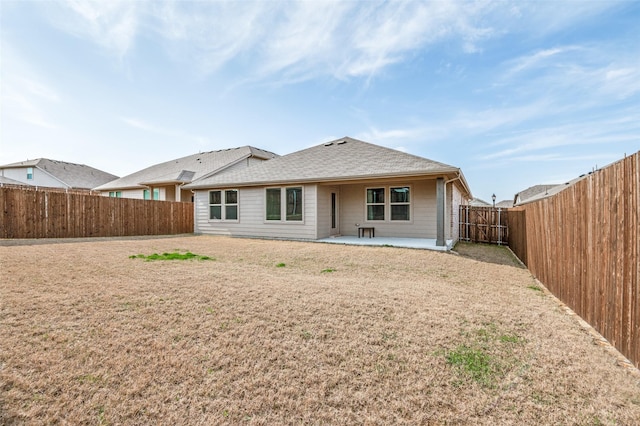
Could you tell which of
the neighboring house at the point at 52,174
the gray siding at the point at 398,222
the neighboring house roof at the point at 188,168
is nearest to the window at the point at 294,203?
the gray siding at the point at 398,222

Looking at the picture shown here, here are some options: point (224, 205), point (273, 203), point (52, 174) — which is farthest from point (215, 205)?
point (52, 174)

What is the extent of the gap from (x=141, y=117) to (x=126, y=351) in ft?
45.6

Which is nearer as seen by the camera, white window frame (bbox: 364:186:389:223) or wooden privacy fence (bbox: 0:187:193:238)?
wooden privacy fence (bbox: 0:187:193:238)

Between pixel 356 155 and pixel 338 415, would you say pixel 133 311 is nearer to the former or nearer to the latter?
pixel 338 415

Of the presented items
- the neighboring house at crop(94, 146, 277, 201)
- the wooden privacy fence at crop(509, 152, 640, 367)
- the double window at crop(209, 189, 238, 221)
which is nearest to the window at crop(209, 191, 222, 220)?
the double window at crop(209, 189, 238, 221)

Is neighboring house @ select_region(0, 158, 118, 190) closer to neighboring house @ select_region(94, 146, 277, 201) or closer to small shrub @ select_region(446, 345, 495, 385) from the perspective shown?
neighboring house @ select_region(94, 146, 277, 201)

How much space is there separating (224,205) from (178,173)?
7.70m

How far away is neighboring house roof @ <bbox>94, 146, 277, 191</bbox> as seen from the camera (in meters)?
19.1

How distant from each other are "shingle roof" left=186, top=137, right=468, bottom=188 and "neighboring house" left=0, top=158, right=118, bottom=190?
22.4 meters

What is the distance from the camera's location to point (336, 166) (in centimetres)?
1211

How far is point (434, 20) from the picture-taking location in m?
8.68

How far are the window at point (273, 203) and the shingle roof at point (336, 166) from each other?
523 millimetres

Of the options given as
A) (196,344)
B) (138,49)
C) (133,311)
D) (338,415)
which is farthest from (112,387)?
(138,49)

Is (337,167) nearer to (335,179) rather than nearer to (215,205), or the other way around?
(335,179)
